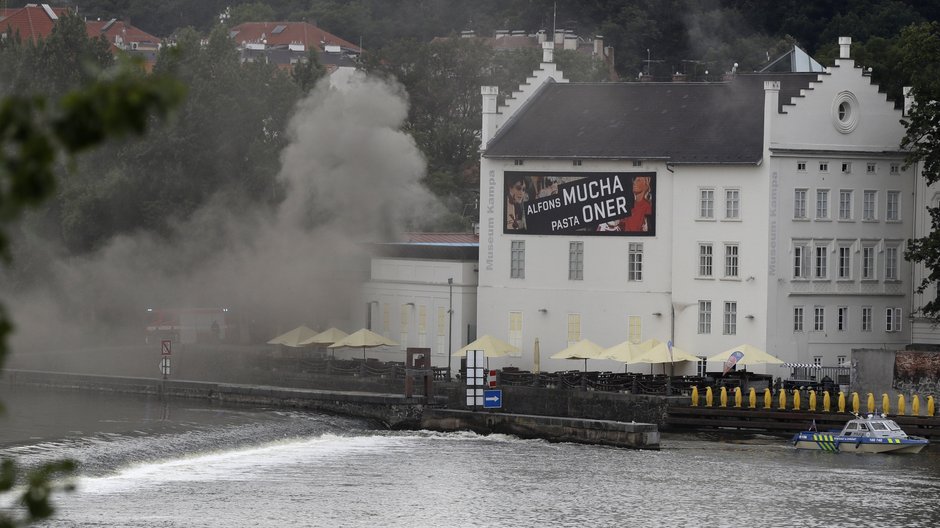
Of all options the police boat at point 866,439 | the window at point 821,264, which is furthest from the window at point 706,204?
the police boat at point 866,439

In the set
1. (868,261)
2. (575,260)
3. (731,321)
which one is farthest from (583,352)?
(868,261)

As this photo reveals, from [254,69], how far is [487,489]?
48649 millimetres

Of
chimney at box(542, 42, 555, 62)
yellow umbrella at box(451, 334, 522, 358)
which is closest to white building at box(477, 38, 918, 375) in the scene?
yellow umbrella at box(451, 334, 522, 358)

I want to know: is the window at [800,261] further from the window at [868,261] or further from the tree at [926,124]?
the tree at [926,124]

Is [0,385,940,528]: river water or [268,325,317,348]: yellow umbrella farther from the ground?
[268,325,317,348]: yellow umbrella

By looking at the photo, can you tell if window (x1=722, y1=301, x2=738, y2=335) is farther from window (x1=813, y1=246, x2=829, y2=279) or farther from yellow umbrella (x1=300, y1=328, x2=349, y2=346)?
yellow umbrella (x1=300, y1=328, x2=349, y2=346)

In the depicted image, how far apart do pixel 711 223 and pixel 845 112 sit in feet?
23.0

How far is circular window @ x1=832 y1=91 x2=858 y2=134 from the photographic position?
7556 centimetres

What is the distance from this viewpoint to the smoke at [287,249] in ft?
286

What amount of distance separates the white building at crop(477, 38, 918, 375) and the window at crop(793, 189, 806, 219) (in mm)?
80

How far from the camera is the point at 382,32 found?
184875 mm

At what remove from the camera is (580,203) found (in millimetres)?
78062

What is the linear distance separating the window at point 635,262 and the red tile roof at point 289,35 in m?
109

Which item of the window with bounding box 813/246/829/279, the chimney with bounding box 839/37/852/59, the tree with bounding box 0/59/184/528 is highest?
the chimney with bounding box 839/37/852/59
